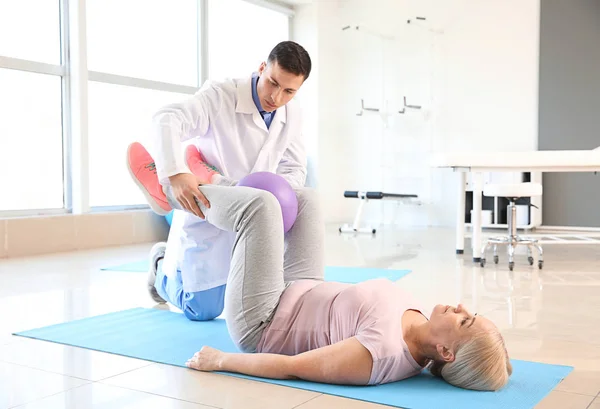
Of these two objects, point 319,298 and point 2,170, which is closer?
point 319,298

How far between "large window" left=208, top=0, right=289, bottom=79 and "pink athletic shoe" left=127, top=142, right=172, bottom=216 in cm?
532

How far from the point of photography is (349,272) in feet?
13.5

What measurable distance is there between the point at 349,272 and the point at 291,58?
7.29 ft

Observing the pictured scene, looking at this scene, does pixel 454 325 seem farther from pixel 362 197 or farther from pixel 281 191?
pixel 362 197

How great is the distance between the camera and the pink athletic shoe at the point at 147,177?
2227 mm

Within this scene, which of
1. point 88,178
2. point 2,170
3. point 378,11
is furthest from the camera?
point 378,11

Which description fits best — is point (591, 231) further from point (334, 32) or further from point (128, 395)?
point (128, 395)

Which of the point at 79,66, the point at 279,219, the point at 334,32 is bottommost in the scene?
the point at 279,219

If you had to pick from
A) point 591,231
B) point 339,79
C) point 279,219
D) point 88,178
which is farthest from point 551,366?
point 339,79

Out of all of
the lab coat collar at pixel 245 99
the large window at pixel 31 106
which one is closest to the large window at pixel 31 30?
the large window at pixel 31 106

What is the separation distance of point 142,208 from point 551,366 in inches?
205

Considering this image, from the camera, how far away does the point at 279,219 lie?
6.35 ft

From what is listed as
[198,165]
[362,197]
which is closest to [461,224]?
[362,197]

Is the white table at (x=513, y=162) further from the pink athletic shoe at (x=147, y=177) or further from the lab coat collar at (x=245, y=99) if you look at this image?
the pink athletic shoe at (x=147, y=177)
